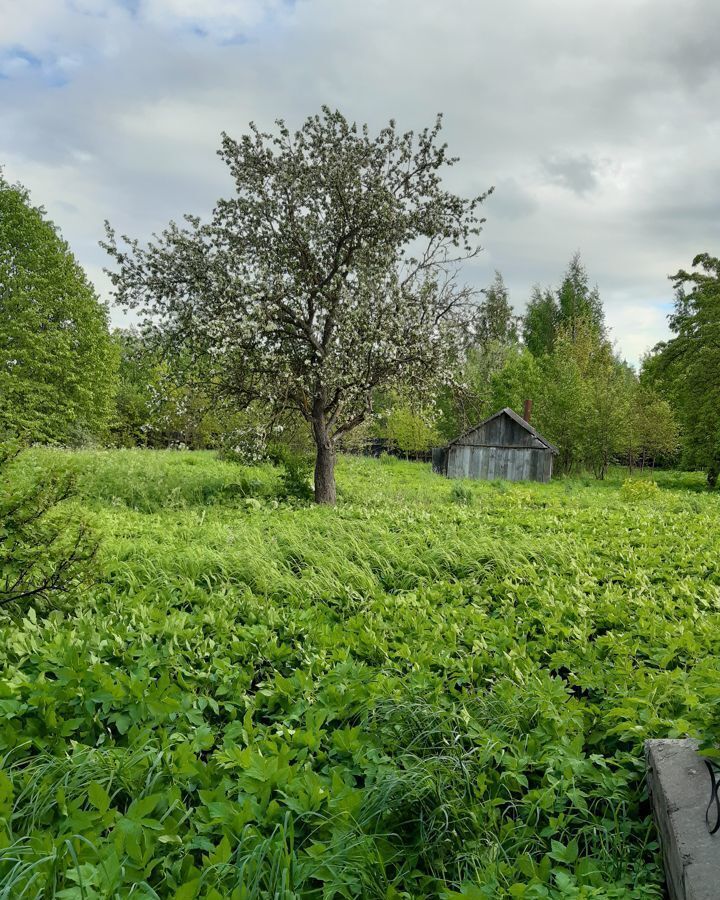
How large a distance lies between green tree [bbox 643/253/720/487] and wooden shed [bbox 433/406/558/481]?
714 cm

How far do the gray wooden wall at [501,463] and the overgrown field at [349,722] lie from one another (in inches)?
941

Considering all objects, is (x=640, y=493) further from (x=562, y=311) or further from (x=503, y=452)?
(x=562, y=311)

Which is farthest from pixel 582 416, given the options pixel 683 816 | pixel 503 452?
pixel 683 816

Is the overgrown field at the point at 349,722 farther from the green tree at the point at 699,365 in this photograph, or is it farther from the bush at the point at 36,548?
the green tree at the point at 699,365

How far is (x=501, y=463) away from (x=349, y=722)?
28168 millimetres

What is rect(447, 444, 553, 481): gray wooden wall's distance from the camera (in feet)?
100

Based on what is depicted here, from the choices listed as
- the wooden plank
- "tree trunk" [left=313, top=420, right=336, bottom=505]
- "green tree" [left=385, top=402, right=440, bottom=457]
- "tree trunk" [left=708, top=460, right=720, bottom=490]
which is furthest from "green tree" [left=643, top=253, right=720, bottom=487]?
the wooden plank

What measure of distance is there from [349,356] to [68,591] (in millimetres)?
8224

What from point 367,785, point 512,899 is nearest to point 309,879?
point 367,785

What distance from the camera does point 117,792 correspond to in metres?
2.86

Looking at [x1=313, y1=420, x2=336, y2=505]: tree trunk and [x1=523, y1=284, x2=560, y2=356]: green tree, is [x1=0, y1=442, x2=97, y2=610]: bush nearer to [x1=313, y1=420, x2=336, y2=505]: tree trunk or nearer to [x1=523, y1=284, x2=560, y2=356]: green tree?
[x1=313, y1=420, x2=336, y2=505]: tree trunk

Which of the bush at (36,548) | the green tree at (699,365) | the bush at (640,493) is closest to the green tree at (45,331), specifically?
the bush at (36,548)

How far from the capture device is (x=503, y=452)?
30672 millimetres

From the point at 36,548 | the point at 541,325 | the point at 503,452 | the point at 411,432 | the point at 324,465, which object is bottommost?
the point at 36,548
